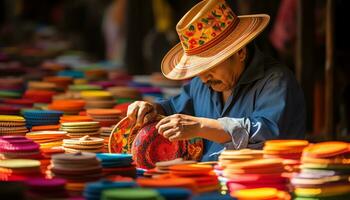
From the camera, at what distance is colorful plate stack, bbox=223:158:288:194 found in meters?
4.21

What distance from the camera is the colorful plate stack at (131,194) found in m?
3.45

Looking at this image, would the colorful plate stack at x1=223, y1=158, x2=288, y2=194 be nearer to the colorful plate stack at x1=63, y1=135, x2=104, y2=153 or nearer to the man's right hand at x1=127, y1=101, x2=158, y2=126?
the colorful plate stack at x1=63, y1=135, x2=104, y2=153

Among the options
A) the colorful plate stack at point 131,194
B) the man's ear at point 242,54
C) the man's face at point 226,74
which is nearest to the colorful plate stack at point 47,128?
the man's face at point 226,74

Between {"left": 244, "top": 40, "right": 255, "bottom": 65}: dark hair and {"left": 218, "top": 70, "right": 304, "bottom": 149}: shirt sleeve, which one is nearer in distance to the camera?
{"left": 218, "top": 70, "right": 304, "bottom": 149}: shirt sleeve

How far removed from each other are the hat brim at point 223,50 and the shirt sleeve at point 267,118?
0.28 meters

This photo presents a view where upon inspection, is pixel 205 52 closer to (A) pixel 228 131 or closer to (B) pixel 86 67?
(A) pixel 228 131

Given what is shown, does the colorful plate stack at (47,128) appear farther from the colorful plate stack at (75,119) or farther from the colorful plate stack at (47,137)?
the colorful plate stack at (47,137)

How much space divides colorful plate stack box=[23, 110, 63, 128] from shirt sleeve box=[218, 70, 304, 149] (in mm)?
1470

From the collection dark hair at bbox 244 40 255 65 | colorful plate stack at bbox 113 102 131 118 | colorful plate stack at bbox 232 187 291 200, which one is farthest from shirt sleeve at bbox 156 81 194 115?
colorful plate stack at bbox 232 187 291 200

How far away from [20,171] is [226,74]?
1.44m

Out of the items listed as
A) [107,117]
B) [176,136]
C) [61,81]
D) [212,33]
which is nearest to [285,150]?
[176,136]

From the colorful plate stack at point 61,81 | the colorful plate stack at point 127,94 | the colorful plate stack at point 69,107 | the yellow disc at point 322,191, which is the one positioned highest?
the colorful plate stack at point 61,81

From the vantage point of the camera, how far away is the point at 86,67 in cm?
1009

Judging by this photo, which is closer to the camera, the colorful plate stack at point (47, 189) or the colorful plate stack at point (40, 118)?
the colorful plate stack at point (47, 189)
